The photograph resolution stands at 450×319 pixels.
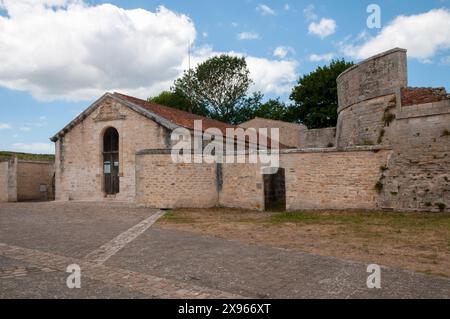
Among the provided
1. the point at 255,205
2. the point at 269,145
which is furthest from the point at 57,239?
the point at 269,145

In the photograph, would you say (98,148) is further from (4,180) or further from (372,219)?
(372,219)

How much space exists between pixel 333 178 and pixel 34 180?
1816 centimetres

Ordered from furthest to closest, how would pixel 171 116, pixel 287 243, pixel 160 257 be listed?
pixel 171 116 → pixel 287 243 → pixel 160 257

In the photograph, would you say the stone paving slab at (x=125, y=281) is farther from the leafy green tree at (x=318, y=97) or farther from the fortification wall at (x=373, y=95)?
the leafy green tree at (x=318, y=97)

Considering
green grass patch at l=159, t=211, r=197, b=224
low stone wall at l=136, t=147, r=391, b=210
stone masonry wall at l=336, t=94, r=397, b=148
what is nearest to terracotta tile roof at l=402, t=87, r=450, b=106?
stone masonry wall at l=336, t=94, r=397, b=148

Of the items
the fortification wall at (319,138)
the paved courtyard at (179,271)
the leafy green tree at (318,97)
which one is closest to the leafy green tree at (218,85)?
the leafy green tree at (318,97)

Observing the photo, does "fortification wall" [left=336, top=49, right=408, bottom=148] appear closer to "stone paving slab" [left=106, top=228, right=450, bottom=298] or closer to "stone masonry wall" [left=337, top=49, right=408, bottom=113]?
"stone masonry wall" [left=337, top=49, right=408, bottom=113]

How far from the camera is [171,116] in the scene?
19.4 m

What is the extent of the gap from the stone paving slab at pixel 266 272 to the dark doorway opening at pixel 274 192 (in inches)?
311

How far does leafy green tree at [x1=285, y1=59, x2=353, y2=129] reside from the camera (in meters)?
31.9

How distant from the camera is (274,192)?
16250 millimetres

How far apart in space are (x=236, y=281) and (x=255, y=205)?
31.9ft

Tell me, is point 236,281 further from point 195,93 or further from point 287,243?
point 195,93

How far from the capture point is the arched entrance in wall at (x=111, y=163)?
1956 centimetres
